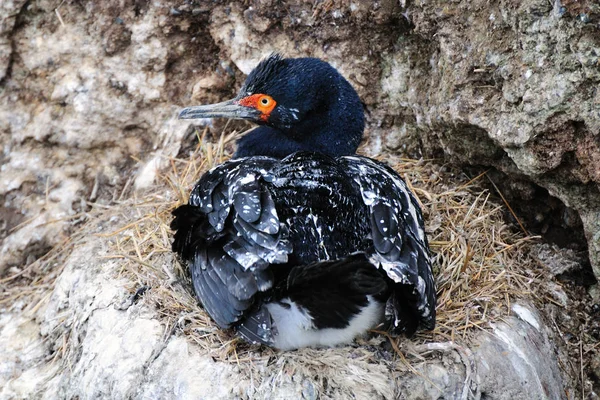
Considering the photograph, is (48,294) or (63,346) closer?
(63,346)

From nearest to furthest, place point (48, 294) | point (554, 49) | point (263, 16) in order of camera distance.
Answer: point (554, 49) → point (48, 294) → point (263, 16)

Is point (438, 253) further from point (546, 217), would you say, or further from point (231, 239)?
point (231, 239)

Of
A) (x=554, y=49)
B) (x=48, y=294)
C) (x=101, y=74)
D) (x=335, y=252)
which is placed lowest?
(x=48, y=294)

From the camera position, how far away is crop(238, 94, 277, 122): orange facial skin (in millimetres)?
3766

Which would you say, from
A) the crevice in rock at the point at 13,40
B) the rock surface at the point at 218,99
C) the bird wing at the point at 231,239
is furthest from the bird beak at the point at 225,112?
the crevice in rock at the point at 13,40

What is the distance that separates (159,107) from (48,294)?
1.40m

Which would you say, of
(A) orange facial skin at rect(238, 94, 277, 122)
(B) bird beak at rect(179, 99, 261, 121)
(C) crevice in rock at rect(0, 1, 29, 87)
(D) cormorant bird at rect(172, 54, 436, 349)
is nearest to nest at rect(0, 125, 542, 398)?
(D) cormorant bird at rect(172, 54, 436, 349)

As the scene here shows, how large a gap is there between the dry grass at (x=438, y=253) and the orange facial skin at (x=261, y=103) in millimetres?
625

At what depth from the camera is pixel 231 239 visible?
10.1 ft

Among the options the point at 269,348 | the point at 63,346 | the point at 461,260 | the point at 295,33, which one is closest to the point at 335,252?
the point at 269,348

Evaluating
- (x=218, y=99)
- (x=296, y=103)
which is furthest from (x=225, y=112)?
(x=218, y=99)

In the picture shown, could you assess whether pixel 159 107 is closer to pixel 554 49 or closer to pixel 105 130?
pixel 105 130

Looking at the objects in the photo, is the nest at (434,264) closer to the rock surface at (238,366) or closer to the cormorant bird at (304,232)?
the rock surface at (238,366)

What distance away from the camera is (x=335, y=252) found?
3.13m
